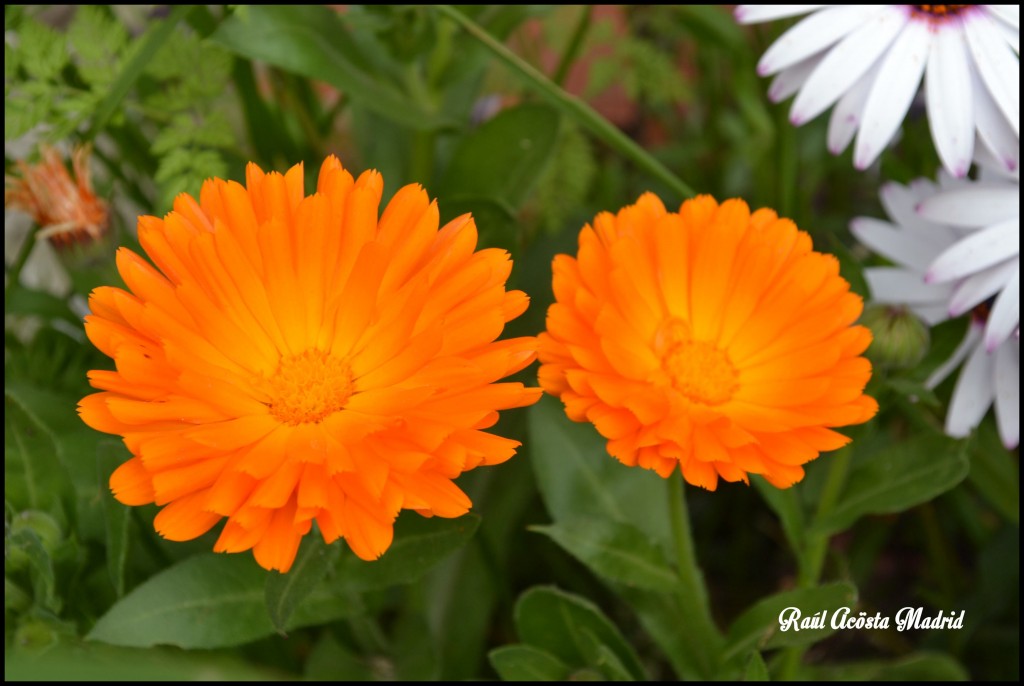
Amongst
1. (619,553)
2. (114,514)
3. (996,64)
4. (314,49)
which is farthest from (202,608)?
(996,64)

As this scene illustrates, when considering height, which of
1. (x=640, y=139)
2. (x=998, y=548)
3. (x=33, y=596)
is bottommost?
(x=998, y=548)

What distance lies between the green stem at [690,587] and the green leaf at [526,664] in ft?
0.40

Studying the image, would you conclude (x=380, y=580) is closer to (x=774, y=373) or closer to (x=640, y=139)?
(x=774, y=373)

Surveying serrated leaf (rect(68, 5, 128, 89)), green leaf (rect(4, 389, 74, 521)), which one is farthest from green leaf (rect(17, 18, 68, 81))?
green leaf (rect(4, 389, 74, 521))

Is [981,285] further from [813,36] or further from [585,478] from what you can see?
[585,478]

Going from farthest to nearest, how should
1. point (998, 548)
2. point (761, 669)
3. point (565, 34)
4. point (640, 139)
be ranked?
point (640, 139)
point (565, 34)
point (998, 548)
point (761, 669)

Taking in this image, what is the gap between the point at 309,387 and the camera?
68 cm

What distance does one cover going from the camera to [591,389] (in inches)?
24.3

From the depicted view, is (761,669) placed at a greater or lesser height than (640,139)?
lesser

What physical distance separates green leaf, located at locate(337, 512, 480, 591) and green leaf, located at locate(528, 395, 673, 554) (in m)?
0.19

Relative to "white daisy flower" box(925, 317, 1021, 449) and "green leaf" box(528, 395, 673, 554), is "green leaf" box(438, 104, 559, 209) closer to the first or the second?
"green leaf" box(528, 395, 673, 554)

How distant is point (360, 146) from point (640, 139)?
0.74 meters

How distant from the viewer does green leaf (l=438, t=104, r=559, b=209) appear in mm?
1015

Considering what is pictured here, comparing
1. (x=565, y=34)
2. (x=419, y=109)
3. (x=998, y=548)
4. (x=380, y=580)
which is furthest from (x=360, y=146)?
(x=998, y=548)
